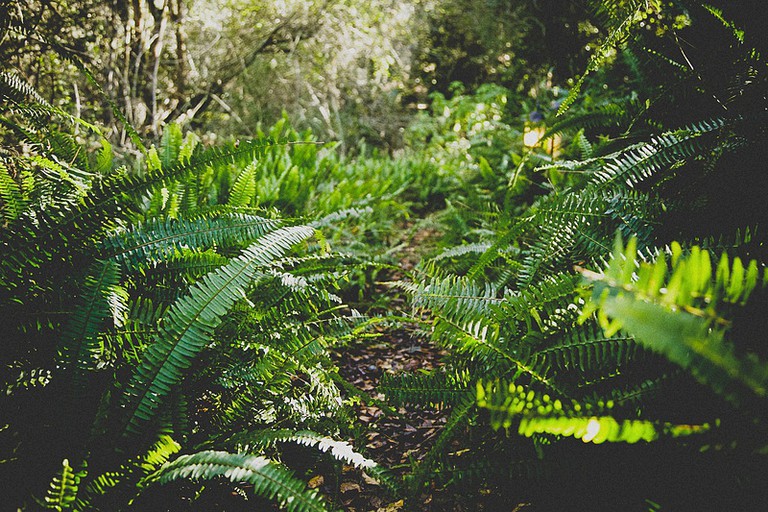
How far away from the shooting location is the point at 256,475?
2.67 feet

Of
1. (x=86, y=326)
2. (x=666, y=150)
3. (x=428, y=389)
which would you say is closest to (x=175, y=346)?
(x=86, y=326)

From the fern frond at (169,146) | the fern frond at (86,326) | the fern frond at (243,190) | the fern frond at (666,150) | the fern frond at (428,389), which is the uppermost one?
the fern frond at (666,150)

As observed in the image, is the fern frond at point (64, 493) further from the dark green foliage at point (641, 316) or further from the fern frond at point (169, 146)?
the fern frond at point (169, 146)

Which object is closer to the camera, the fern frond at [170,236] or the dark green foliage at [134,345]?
the dark green foliage at [134,345]

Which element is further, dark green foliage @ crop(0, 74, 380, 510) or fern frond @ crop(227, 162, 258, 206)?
fern frond @ crop(227, 162, 258, 206)

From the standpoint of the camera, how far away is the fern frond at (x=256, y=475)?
790 mm

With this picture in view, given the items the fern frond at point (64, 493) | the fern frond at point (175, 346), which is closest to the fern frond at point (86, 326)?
the fern frond at point (175, 346)

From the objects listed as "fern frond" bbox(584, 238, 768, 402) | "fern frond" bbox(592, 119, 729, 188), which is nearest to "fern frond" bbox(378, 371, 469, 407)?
"fern frond" bbox(584, 238, 768, 402)

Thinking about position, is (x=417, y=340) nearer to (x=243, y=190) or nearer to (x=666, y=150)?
(x=243, y=190)

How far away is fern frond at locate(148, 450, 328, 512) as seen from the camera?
790 millimetres

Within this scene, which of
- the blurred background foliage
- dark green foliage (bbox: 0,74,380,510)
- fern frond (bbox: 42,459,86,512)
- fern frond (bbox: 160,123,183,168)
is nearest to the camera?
fern frond (bbox: 42,459,86,512)

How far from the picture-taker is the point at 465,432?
138cm

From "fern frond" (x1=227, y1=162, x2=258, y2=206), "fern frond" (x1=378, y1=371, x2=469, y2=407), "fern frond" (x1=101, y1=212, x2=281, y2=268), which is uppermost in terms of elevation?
"fern frond" (x1=227, y1=162, x2=258, y2=206)

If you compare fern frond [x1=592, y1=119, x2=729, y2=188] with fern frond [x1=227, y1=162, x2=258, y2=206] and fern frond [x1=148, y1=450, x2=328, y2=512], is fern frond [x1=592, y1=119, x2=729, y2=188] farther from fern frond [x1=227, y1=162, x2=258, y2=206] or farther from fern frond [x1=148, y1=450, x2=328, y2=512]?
fern frond [x1=227, y1=162, x2=258, y2=206]
